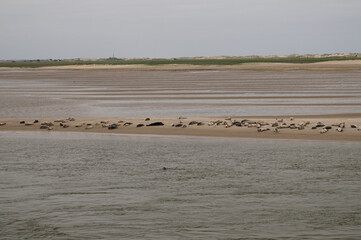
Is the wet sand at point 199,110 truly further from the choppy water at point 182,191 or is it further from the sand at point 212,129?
the choppy water at point 182,191

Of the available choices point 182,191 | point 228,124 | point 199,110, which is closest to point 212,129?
point 228,124

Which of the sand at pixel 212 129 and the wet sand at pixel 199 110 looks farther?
the wet sand at pixel 199 110

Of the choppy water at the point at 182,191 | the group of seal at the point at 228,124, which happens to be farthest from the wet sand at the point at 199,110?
the choppy water at the point at 182,191

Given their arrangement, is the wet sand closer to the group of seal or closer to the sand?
the sand

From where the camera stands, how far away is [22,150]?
15828 millimetres

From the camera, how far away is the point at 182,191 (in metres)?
10.6

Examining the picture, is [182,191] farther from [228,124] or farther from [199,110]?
[199,110]

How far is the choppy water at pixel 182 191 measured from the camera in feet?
27.9

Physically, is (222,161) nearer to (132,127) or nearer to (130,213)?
(130,213)

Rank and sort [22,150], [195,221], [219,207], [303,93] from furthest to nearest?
[303,93]
[22,150]
[219,207]
[195,221]

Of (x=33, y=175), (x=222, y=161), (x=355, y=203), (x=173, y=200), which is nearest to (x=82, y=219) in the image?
(x=173, y=200)

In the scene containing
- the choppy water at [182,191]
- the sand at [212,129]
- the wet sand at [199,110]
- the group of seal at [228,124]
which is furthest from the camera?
the wet sand at [199,110]

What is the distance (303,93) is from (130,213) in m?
27.9

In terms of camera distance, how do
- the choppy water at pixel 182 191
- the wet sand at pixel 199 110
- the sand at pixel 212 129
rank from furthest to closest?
the wet sand at pixel 199 110
the sand at pixel 212 129
the choppy water at pixel 182 191
